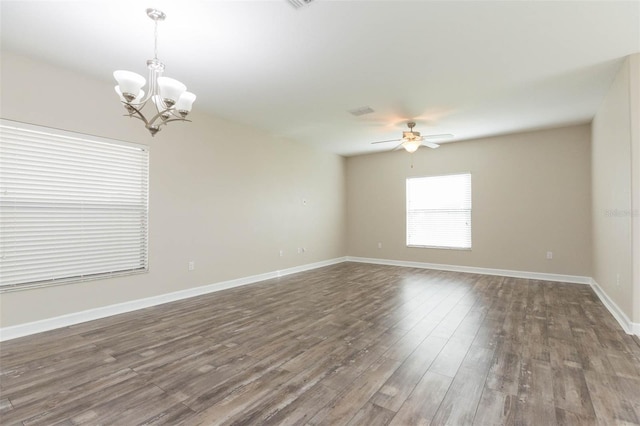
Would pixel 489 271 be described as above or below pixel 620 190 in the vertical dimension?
below

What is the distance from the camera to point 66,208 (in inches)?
130

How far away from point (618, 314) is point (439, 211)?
3.61 m

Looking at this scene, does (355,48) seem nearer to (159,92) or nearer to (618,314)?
(159,92)

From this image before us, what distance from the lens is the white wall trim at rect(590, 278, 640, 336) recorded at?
290cm

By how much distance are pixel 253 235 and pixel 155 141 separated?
219cm

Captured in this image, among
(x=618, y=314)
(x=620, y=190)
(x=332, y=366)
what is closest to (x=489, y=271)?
(x=618, y=314)

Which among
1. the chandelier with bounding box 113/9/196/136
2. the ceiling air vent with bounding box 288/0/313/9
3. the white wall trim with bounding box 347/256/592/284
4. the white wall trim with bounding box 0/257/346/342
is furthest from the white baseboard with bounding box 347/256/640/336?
the chandelier with bounding box 113/9/196/136

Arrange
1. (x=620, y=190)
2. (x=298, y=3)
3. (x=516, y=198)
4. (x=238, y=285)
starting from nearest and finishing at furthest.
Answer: (x=298, y=3), (x=620, y=190), (x=238, y=285), (x=516, y=198)

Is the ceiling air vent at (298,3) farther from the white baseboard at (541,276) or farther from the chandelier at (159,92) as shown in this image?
the white baseboard at (541,276)

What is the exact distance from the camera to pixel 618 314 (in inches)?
132

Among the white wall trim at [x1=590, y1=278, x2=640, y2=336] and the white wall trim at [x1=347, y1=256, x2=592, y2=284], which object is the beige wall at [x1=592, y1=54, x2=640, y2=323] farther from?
the white wall trim at [x1=347, y1=256, x2=592, y2=284]

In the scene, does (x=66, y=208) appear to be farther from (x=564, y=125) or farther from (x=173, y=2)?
(x=564, y=125)

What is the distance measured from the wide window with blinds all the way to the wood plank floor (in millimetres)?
661

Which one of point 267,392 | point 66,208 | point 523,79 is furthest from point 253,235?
point 523,79
